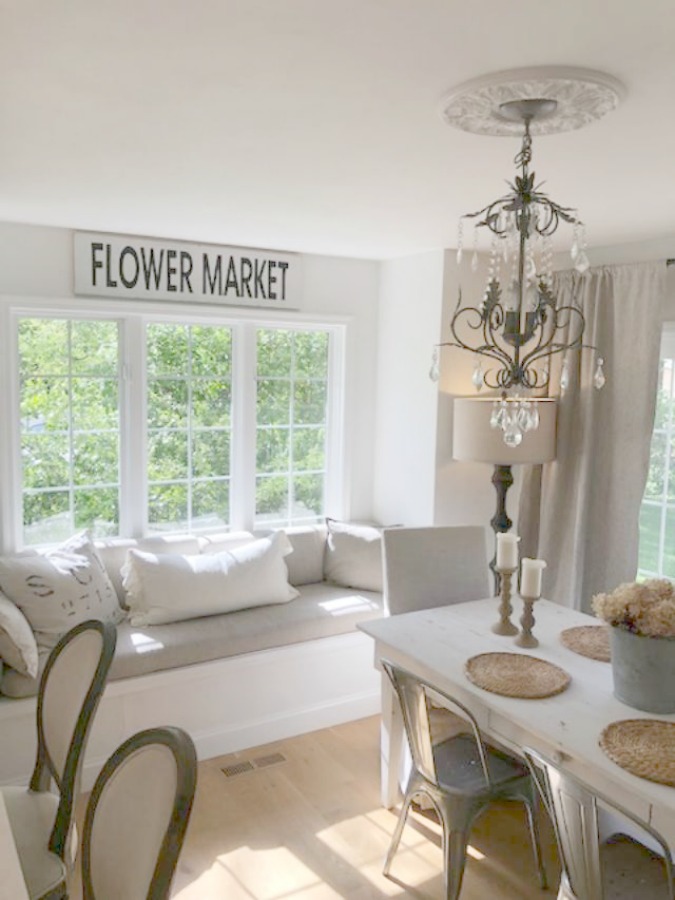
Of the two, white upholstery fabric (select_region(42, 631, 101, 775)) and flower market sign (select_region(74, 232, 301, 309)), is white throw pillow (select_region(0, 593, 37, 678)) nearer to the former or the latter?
white upholstery fabric (select_region(42, 631, 101, 775))

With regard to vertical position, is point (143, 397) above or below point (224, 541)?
above

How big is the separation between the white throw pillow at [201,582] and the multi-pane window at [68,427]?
0.54 metres

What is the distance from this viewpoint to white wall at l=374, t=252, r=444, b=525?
420 centimetres

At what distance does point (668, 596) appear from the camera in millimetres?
2158

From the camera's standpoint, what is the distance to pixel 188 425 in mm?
4203

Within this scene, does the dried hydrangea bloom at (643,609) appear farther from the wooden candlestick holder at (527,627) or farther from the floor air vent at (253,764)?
the floor air vent at (253,764)

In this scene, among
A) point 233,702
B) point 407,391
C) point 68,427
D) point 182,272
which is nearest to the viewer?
point 233,702

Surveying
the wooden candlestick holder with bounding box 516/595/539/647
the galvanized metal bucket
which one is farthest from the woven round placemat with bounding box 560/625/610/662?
the galvanized metal bucket

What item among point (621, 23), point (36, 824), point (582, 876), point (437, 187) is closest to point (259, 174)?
point (437, 187)

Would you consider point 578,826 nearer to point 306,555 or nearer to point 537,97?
point 537,97

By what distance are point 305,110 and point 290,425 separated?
273cm

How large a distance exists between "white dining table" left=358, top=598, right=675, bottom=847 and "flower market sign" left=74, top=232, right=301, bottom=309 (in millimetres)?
2141

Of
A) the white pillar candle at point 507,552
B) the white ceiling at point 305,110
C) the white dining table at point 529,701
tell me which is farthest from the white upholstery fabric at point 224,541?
the white pillar candle at point 507,552

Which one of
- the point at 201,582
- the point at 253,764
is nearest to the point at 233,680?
the point at 253,764
